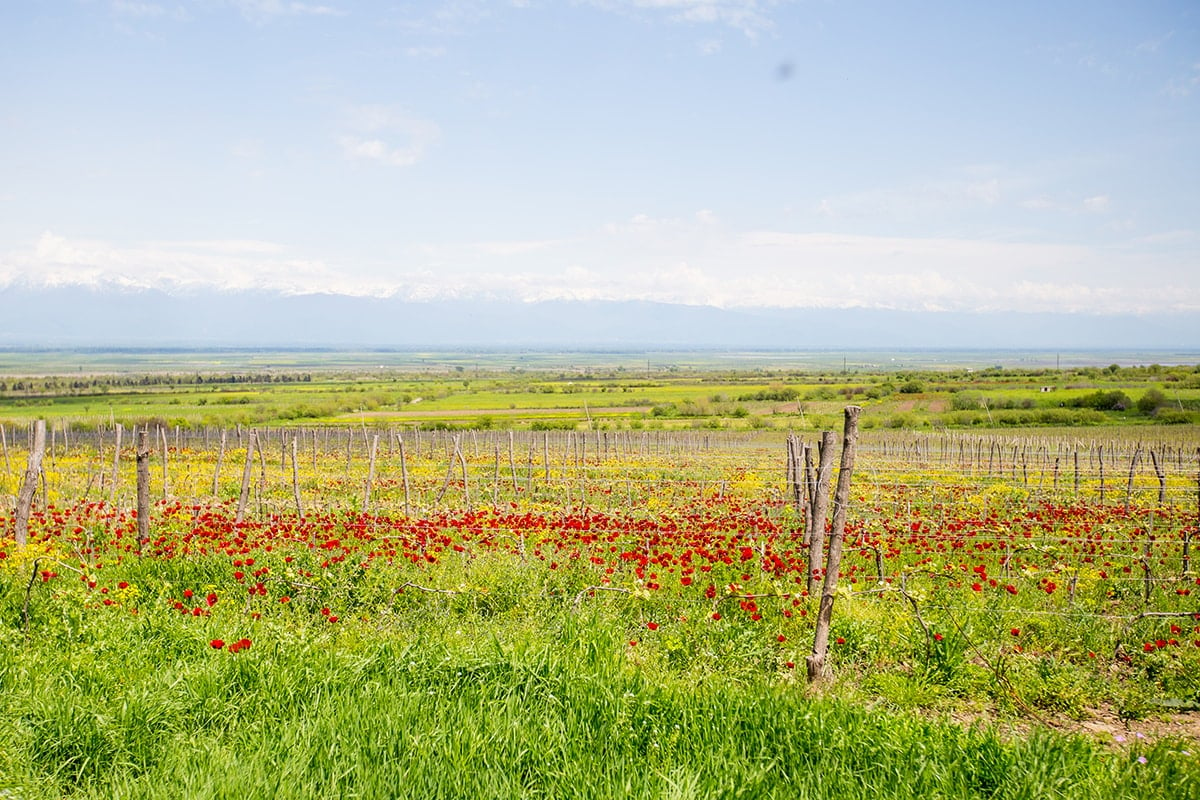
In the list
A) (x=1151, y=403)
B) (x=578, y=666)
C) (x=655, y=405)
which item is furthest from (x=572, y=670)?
(x=655, y=405)

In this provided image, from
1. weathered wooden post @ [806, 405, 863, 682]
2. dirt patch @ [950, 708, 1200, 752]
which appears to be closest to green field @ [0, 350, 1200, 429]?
weathered wooden post @ [806, 405, 863, 682]

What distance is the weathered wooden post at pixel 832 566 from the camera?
4891mm

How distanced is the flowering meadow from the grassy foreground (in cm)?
2

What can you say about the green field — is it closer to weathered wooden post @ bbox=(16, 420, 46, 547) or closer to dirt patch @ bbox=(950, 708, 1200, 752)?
weathered wooden post @ bbox=(16, 420, 46, 547)

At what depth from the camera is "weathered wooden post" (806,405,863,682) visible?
193 inches

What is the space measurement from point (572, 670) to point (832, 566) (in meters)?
1.83

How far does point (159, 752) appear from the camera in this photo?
381 cm

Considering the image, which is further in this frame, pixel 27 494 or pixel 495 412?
pixel 495 412

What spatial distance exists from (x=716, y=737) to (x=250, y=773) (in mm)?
2236

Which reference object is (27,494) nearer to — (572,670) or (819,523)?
(572,670)

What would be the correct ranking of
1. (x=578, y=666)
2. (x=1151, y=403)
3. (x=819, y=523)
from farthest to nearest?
1. (x=1151, y=403)
2. (x=819, y=523)
3. (x=578, y=666)

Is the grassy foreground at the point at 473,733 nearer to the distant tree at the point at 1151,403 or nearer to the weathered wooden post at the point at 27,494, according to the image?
the weathered wooden post at the point at 27,494

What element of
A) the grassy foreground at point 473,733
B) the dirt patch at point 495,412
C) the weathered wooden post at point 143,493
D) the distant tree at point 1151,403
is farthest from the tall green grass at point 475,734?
the distant tree at point 1151,403

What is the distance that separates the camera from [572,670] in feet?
15.0
